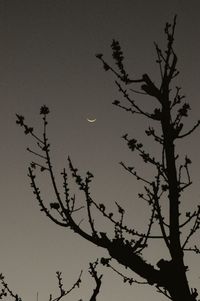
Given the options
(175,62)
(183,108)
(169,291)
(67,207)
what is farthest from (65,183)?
(175,62)

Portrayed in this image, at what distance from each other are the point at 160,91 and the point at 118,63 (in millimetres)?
1075

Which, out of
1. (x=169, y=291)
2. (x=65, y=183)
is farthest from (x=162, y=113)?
(x=169, y=291)

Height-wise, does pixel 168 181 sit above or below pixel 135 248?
above

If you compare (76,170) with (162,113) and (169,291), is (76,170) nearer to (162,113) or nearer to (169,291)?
(162,113)

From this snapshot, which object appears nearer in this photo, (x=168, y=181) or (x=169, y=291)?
(x=169, y=291)

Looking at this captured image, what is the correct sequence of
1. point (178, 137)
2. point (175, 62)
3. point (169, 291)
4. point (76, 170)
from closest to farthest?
1. point (169, 291)
2. point (76, 170)
3. point (178, 137)
4. point (175, 62)

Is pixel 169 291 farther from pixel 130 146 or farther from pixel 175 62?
pixel 175 62

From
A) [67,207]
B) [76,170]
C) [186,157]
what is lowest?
[67,207]

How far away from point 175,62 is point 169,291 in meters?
4.36

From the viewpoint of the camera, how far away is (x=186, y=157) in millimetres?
7602

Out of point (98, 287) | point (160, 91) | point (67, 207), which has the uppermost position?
point (160, 91)

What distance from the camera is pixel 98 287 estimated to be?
6.52 meters

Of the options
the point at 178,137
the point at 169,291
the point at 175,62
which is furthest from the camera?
the point at 175,62

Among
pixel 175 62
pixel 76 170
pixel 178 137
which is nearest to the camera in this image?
pixel 76 170
